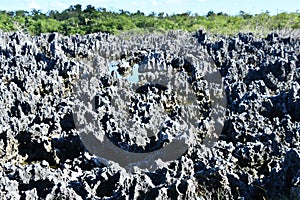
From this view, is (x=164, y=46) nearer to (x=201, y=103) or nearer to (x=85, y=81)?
(x=85, y=81)

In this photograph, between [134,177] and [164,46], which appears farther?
[164,46]

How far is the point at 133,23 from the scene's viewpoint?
7000 cm

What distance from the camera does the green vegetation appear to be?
202 feet

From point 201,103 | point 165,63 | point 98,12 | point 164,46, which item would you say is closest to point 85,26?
point 98,12

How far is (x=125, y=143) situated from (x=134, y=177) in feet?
14.6

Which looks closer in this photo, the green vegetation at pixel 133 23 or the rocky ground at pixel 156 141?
the rocky ground at pixel 156 141

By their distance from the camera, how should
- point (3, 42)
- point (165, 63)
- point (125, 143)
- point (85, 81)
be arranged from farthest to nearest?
point (3, 42)
point (165, 63)
point (85, 81)
point (125, 143)

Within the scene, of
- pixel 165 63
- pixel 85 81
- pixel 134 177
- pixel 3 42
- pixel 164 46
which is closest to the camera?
pixel 134 177

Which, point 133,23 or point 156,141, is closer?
point 156,141

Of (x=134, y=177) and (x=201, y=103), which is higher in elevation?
(x=134, y=177)

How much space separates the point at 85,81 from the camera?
22.4 metres

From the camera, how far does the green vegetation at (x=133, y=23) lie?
61.7 meters

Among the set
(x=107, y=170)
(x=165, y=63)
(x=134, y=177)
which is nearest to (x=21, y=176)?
(x=107, y=170)

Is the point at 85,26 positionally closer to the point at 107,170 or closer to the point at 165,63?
the point at 165,63
